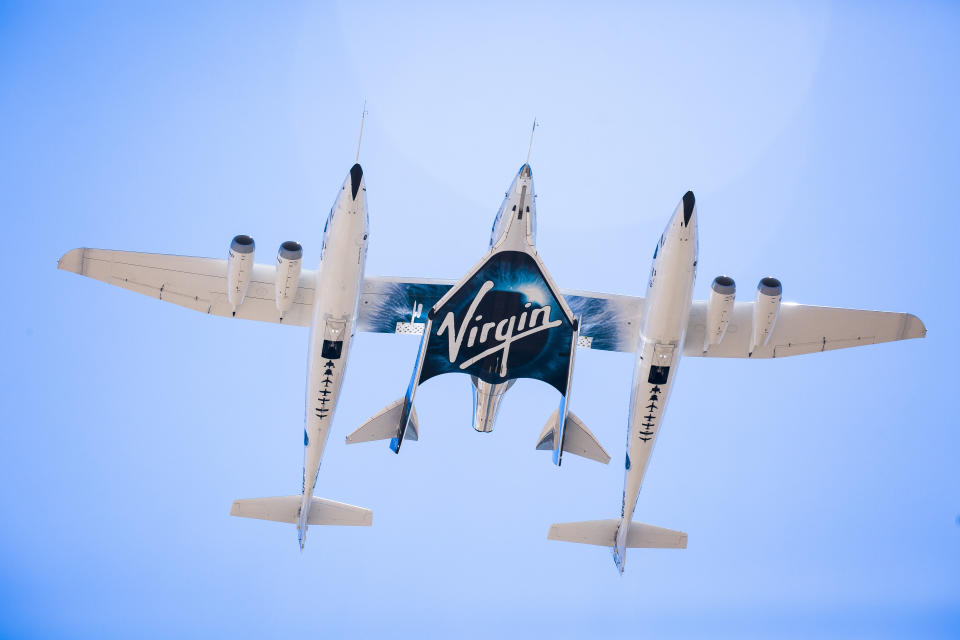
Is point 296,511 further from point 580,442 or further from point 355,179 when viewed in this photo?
point 355,179

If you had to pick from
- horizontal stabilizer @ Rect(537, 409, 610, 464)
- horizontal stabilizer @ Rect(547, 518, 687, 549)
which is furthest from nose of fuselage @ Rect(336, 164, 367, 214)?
horizontal stabilizer @ Rect(547, 518, 687, 549)

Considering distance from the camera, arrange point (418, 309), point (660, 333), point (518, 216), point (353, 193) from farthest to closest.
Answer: point (418, 309) < point (660, 333) < point (518, 216) < point (353, 193)

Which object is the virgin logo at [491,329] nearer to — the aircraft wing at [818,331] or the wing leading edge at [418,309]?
the wing leading edge at [418,309]

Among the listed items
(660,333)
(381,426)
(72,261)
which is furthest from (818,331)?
(72,261)

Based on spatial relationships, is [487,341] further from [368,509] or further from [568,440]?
[368,509]

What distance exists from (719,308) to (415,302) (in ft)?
25.8

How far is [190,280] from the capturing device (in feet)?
92.2

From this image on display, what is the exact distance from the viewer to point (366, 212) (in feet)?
82.4

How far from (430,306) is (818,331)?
414 inches

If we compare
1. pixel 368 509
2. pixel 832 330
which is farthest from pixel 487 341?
pixel 832 330

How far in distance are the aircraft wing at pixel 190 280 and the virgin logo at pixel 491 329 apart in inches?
158

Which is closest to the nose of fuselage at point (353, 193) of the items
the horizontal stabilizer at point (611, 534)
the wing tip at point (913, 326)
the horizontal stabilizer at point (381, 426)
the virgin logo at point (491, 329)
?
the virgin logo at point (491, 329)

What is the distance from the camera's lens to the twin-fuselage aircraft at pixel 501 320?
84.3 ft

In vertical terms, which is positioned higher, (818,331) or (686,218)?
(686,218)
